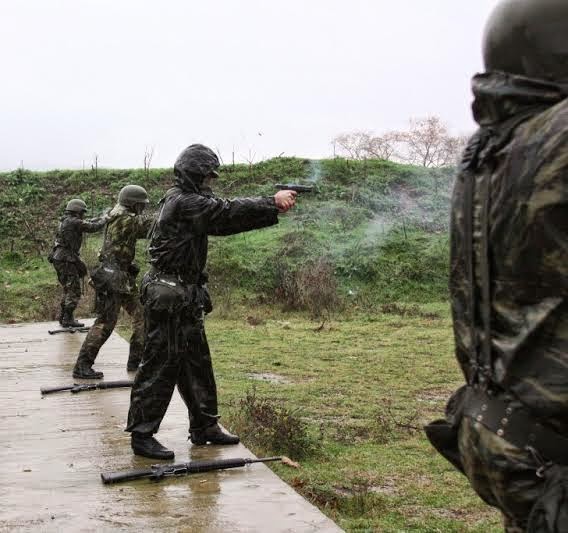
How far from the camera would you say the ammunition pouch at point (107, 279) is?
8516 millimetres

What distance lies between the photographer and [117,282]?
8.55 m

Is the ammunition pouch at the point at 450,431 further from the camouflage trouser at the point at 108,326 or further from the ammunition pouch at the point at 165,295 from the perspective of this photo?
the camouflage trouser at the point at 108,326

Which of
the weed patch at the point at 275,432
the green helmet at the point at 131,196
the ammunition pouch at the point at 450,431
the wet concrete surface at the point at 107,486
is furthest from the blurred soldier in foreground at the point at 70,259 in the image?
the ammunition pouch at the point at 450,431

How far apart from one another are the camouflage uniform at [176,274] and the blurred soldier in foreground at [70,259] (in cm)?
844

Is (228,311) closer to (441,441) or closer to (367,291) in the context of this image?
(367,291)

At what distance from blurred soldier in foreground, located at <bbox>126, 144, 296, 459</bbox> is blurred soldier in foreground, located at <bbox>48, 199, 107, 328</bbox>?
27.7 ft

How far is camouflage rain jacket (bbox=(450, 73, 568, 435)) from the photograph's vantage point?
1.86m

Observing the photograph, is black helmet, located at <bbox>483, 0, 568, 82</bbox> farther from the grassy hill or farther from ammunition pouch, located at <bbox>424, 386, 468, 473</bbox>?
the grassy hill

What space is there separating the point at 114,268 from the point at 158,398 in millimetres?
3563

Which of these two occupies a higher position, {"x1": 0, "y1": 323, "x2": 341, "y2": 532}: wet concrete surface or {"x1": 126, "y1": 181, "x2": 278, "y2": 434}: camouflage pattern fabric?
{"x1": 126, "y1": 181, "x2": 278, "y2": 434}: camouflage pattern fabric

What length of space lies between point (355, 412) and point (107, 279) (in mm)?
2865

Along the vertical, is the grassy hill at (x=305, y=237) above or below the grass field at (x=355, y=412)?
above

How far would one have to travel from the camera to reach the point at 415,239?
834 inches

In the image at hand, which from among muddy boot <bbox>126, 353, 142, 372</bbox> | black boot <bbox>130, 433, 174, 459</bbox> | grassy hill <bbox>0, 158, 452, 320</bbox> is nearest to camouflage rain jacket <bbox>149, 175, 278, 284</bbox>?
black boot <bbox>130, 433, 174, 459</bbox>
